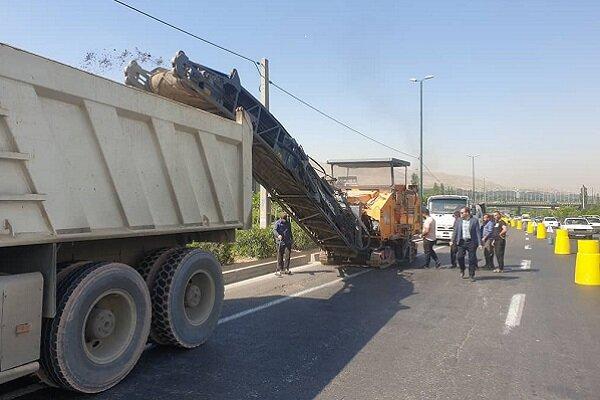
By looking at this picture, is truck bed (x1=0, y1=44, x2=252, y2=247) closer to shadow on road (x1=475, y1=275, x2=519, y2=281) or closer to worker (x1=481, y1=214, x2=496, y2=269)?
shadow on road (x1=475, y1=275, x2=519, y2=281)

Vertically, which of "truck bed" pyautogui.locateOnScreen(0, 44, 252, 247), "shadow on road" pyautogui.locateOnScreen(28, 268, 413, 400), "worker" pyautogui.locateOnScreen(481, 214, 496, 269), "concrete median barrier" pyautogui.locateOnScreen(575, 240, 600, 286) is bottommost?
"shadow on road" pyautogui.locateOnScreen(28, 268, 413, 400)

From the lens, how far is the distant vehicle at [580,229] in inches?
1051

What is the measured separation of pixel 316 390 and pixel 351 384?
1.19 ft

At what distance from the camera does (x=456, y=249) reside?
12.5 metres

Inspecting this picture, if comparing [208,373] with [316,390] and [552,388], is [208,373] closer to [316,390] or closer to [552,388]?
[316,390]

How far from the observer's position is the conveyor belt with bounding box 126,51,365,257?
694cm

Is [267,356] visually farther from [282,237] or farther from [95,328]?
[282,237]

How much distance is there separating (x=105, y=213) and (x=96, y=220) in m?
0.12

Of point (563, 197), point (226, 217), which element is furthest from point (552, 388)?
point (563, 197)

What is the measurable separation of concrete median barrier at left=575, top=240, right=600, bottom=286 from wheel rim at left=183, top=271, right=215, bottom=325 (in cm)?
843

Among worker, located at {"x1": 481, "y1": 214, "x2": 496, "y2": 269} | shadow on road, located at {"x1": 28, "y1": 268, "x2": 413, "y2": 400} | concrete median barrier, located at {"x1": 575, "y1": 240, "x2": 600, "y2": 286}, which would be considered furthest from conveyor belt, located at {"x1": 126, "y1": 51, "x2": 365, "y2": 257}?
concrete median barrier, located at {"x1": 575, "y1": 240, "x2": 600, "y2": 286}

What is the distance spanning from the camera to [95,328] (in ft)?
14.6

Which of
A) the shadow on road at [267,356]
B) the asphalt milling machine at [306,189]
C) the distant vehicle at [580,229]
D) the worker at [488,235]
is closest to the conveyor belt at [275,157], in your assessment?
the asphalt milling machine at [306,189]

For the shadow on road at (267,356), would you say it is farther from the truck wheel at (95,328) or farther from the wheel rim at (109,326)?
the wheel rim at (109,326)
